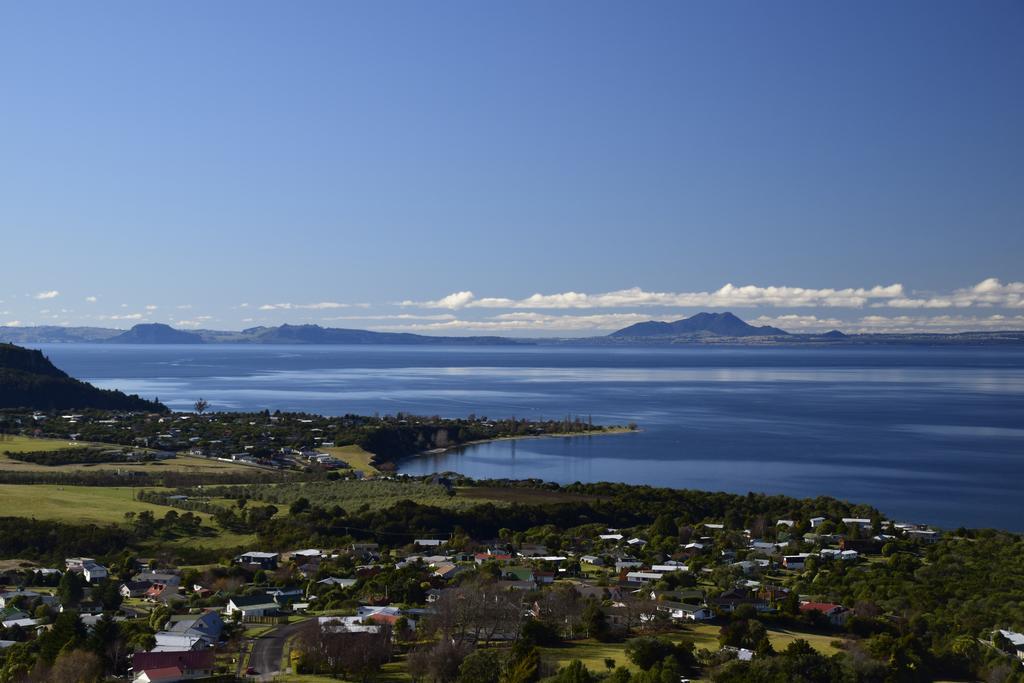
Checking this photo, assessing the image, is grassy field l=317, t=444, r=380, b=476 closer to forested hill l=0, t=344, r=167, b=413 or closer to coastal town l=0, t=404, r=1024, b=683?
coastal town l=0, t=404, r=1024, b=683

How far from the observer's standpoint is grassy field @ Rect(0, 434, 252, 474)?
47438 mm

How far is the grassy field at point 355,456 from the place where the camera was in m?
56.0

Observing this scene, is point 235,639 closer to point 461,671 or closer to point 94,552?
point 461,671

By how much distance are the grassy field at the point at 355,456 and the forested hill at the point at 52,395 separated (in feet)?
84.6

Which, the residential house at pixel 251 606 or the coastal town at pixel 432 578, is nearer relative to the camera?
the coastal town at pixel 432 578

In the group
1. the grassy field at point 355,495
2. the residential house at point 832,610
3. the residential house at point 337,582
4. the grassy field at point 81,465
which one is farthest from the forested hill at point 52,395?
the residential house at point 832,610

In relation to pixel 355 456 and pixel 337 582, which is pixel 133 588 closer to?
pixel 337 582

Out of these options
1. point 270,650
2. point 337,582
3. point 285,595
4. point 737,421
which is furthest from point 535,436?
point 270,650

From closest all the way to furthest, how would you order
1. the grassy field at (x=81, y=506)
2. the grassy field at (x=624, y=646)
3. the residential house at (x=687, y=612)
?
the grassy field at (x=624, y=646)
the residential house at (x=687, y=612)
the grassy field at (x=81, y=506)

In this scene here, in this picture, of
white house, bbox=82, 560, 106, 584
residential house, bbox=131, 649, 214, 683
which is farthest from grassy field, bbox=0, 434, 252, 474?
residential house, bbox=131, 649, 214, 683

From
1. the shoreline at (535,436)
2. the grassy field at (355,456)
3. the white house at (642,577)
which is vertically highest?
the white house at (642,577)

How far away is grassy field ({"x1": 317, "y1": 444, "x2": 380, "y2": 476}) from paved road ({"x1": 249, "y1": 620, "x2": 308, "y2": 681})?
108 feet

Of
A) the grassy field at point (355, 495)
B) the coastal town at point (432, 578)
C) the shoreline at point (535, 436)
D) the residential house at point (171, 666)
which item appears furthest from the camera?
the shoreline at point (535, 436)

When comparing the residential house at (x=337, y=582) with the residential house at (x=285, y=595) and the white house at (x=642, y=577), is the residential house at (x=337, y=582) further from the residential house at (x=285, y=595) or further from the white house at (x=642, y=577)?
the white house at (x=642, y=577)
